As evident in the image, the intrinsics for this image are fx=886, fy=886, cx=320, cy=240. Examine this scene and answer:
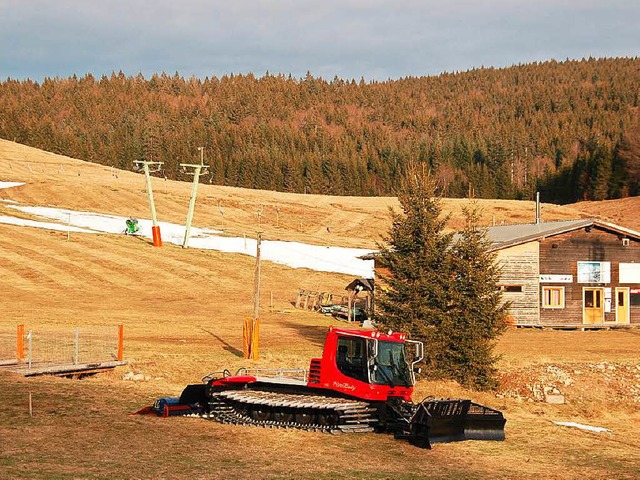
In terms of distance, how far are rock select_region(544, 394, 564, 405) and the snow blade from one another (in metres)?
10.5

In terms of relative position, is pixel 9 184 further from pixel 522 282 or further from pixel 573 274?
pixel 573 274

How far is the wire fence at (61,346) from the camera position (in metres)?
29.5

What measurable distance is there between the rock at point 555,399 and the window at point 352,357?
12255mm

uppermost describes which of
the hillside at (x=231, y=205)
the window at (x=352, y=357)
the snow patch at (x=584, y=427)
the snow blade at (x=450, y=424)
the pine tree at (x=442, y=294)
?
the hillside at (x=231, y=205)

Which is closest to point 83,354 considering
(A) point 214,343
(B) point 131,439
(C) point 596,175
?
(A) point 214,343

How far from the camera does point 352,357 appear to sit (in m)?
21.4

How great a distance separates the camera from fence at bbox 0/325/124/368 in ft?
96.6

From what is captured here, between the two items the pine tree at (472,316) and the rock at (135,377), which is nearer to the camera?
the rock at (135,377)

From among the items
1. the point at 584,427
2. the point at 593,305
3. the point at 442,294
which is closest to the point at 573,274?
the point at 593,305

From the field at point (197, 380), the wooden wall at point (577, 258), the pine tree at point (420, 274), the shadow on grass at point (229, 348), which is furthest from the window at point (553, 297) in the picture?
the pine tree at point (420, 274)

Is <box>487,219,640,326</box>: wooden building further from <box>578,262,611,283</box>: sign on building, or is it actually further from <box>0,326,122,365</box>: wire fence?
<box>0,326,122,365</box>: wire fence

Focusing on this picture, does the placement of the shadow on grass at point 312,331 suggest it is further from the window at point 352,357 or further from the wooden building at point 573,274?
the window at point 352,357

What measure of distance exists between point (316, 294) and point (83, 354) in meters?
26.2

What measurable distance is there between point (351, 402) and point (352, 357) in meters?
1.12
